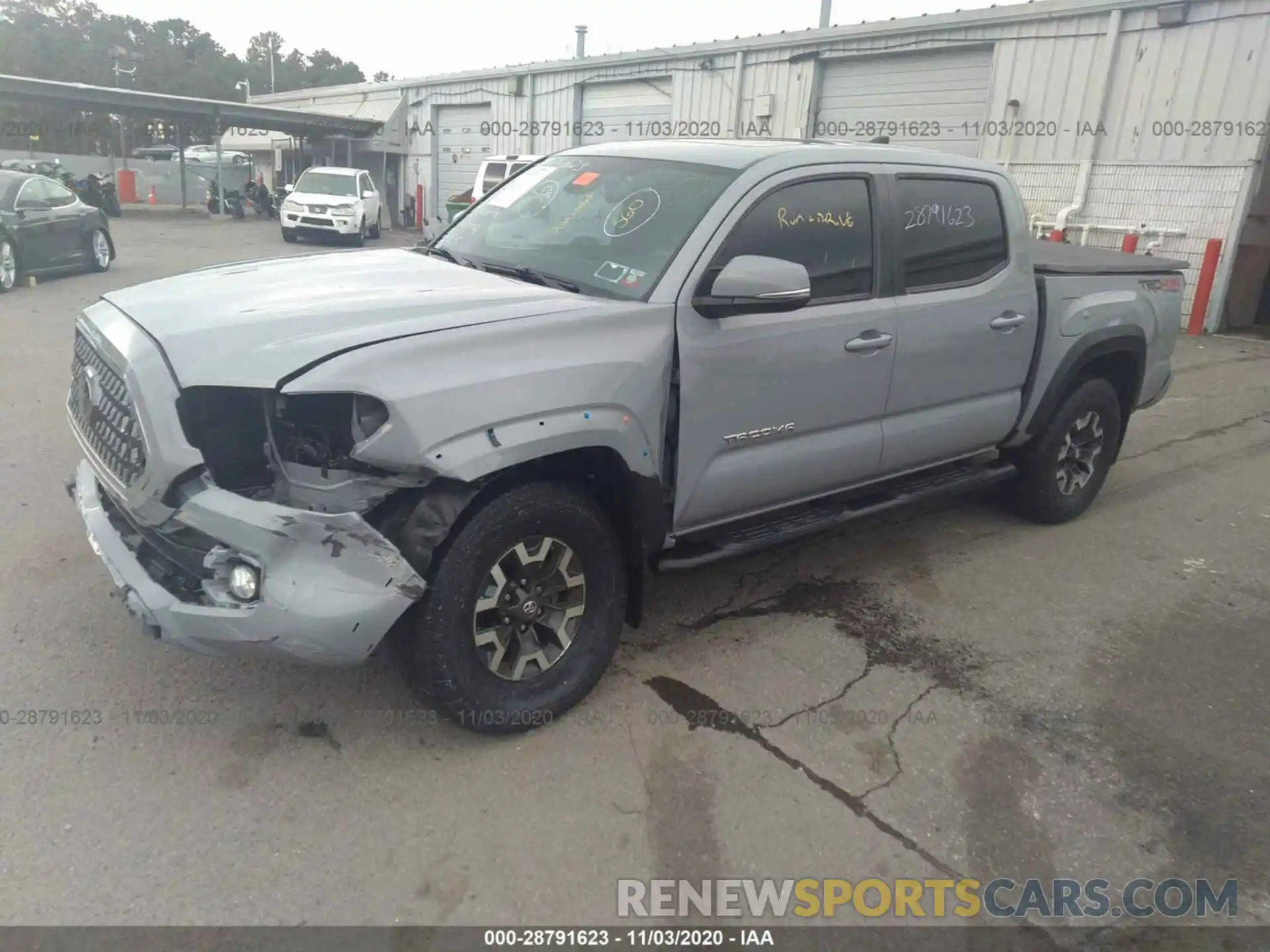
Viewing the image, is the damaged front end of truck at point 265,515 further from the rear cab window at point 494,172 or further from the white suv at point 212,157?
the white suv at point 212,157

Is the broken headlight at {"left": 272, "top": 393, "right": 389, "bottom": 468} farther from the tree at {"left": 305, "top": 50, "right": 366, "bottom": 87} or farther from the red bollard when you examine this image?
the tree at {"left": 305, "top": 50, "right": 366, "bottom": 87}

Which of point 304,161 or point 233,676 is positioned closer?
point 233,676

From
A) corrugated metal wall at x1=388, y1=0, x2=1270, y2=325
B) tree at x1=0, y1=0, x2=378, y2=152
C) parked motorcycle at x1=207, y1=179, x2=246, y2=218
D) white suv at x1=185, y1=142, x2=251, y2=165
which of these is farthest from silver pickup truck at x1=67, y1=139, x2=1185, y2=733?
tree at x1=0, y1=0, x2=378, y2=152

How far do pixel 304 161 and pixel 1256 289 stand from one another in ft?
111

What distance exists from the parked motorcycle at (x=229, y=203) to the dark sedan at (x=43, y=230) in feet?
55.5

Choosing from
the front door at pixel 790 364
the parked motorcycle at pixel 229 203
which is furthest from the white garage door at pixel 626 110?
the front door at pixel 790 364

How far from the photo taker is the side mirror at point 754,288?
3.13 metres

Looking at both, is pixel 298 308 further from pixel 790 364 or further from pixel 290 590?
pixel 790 364

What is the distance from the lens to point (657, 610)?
13.5 ft

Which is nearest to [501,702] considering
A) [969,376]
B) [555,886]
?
[555,886]

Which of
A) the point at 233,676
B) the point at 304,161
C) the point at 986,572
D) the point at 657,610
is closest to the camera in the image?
the point at 233,676

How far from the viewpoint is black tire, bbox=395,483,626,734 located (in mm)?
2789

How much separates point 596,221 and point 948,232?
1.71 meters

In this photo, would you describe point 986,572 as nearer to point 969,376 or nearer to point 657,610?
point 969,376
